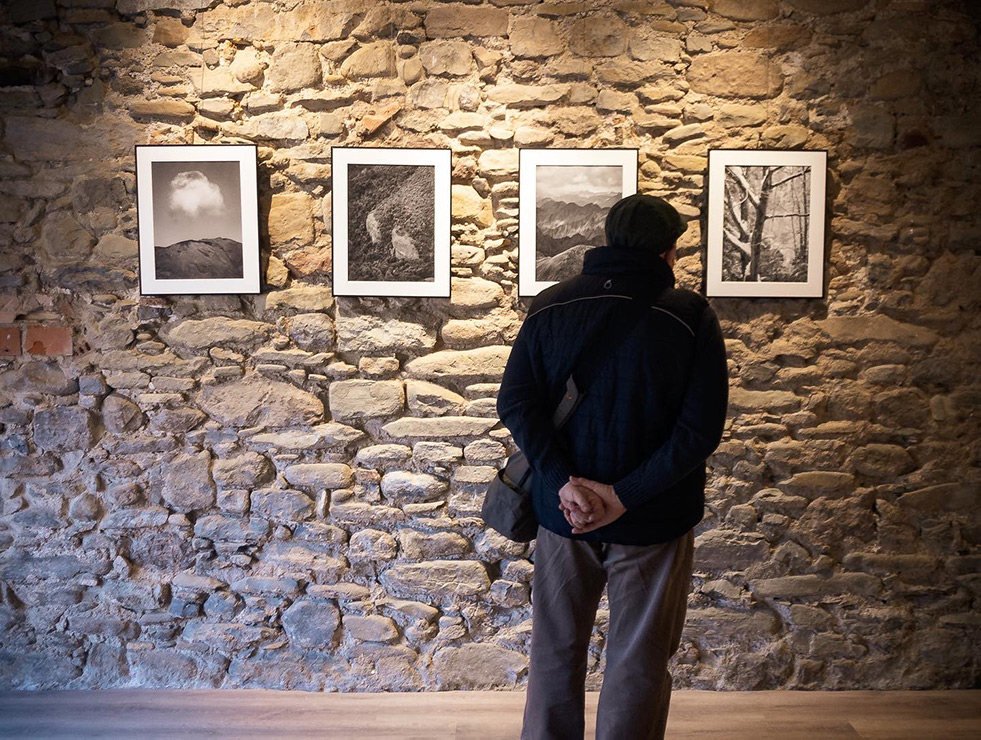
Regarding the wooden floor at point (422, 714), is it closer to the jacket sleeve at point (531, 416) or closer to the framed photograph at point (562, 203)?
the jacket sleeve at point (531, 416)

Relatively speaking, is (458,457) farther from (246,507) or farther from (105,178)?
(105,178)

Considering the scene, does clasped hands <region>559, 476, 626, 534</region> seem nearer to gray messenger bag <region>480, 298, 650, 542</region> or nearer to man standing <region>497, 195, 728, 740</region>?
man standing <region>497, 195, 728, 740</region>

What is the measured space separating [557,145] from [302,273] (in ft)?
3.48

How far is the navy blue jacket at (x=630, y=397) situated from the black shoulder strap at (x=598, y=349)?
13 mm

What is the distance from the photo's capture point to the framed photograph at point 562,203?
104 inches

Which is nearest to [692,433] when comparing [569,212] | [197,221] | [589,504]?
[589,504]

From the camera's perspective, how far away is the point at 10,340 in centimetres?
276

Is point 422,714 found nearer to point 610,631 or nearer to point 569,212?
point 610,631

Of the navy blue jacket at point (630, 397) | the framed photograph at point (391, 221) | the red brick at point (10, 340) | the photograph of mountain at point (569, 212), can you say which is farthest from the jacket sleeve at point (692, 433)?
the red brick at point (10, 340)

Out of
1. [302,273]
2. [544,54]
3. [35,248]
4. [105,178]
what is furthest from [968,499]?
[35,248]

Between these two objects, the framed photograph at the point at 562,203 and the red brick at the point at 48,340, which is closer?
the framed photograph at the point at 562,203

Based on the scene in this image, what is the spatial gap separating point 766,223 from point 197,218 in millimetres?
2097

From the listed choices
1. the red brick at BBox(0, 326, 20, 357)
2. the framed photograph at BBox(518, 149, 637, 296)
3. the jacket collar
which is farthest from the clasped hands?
the red brick at BBox(0, 326, 20, 357)

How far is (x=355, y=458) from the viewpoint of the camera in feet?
9.15
